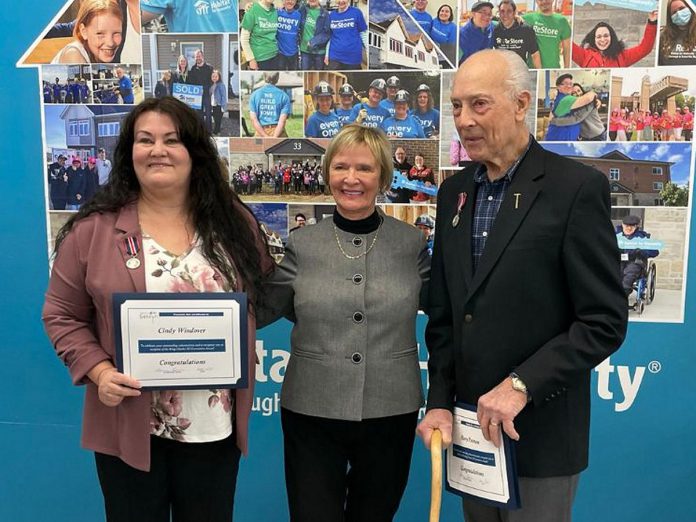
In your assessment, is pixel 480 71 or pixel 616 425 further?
pixel 616 425

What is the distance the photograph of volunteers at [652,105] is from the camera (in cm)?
211

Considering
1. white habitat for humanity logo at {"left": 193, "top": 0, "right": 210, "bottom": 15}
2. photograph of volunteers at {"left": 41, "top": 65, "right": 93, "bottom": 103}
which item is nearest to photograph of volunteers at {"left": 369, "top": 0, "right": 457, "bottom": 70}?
white habitat for humanity logo at {"left": 193, "top": 0, "right": 210, "bottom": 15}

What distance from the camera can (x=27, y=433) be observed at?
2.56 m

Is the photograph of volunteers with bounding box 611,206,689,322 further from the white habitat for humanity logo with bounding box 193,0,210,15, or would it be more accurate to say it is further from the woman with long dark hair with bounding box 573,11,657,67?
the white habitat for humanity logo with bounding box 193,0,210,15

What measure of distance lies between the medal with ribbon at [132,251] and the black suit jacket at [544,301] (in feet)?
2.66

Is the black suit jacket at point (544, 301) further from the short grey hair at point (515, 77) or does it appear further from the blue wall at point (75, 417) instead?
the blue wall at point (75, 417)

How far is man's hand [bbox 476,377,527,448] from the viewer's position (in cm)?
132

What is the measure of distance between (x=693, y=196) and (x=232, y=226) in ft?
5.63

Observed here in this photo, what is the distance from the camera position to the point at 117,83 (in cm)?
233

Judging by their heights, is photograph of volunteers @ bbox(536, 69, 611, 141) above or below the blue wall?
above

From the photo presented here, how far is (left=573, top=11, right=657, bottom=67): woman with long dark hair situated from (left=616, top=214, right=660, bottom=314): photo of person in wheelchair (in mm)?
580

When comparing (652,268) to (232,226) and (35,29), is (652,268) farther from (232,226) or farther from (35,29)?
(35,29)

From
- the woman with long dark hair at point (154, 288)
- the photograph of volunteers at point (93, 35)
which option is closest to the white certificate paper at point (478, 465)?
the woman with long dark hair at point (154, 288)

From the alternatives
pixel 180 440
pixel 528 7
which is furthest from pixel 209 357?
pixel 528 7
